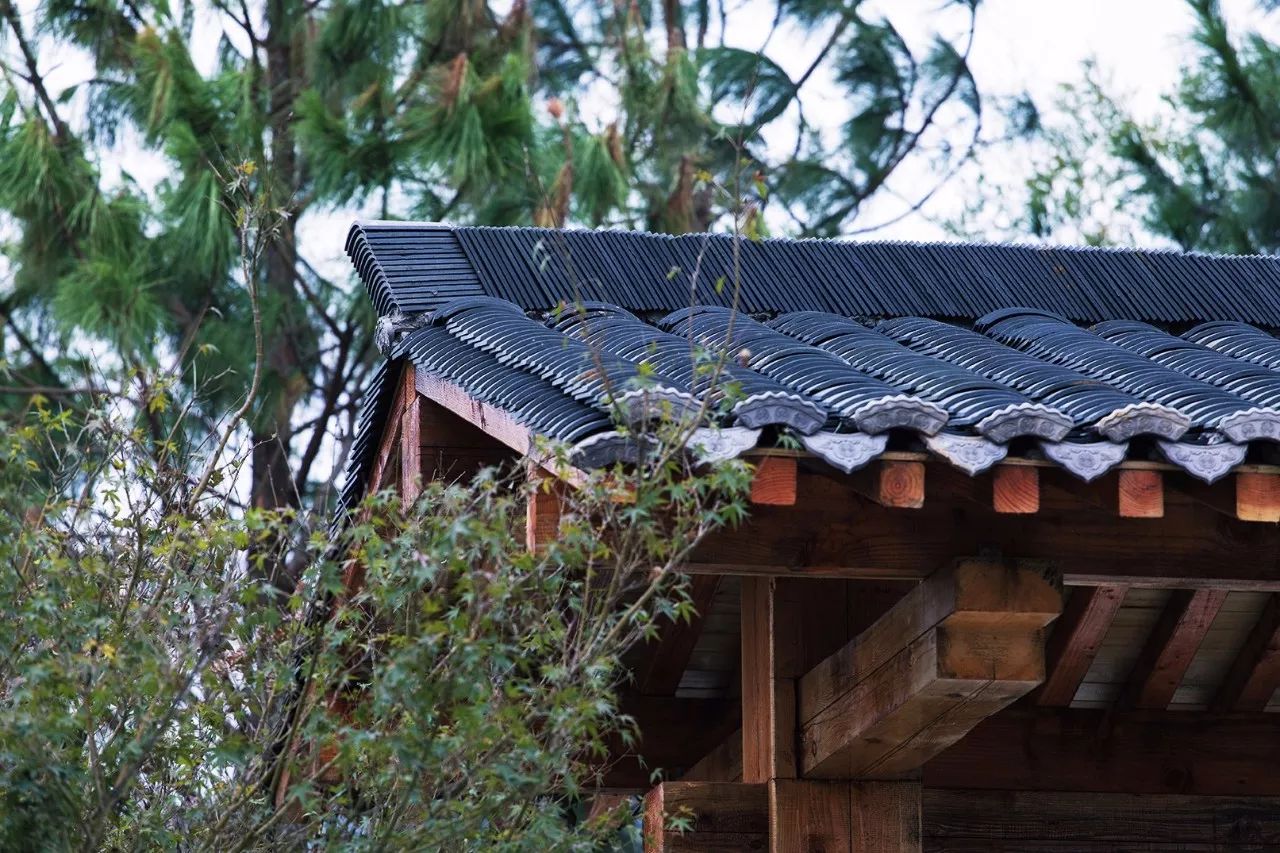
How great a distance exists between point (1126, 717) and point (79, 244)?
6.02 m

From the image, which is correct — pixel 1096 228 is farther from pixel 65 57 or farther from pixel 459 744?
pixel 459 744

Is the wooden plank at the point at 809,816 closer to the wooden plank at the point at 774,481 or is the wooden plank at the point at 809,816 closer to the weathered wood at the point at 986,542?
the weathered wood at the point at 986,542

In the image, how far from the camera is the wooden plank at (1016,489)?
2566mm

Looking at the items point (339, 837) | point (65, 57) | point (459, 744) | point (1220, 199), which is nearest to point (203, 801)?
point (339, 837)

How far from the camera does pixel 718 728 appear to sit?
4.73 m

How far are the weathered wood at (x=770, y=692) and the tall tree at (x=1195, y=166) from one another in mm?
7769

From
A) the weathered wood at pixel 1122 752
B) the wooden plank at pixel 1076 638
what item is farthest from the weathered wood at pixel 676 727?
the wooden plank at pixel 1076 638

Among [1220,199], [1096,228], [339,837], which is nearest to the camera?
[339,837]

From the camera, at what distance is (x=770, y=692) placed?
3410mm

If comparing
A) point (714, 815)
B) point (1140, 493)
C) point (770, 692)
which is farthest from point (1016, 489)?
point (714, 815)

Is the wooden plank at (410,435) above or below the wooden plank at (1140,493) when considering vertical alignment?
above

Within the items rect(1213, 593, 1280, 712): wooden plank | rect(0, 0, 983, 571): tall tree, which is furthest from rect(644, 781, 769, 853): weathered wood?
rect(0, 0, 983, 571): tall tree

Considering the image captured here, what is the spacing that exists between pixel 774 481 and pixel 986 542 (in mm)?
613

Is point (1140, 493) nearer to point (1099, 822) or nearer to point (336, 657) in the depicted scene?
point (336, 657)
